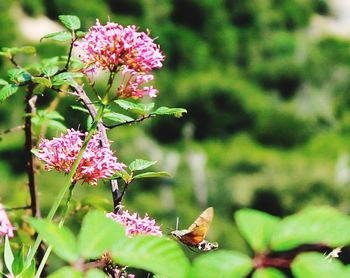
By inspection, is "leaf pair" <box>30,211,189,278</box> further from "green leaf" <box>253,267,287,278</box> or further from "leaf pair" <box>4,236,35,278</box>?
"leaf pair" <box>4,236,35,278</box>

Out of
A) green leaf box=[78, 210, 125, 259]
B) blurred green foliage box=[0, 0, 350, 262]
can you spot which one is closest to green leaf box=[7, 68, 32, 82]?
green leaf box=[78, 210, 125, 259]

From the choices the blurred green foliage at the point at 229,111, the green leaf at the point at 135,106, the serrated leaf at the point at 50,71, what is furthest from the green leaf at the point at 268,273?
the blurred green foliage at the point at 229,111

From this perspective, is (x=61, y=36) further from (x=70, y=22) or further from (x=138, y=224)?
(x=138, y=224)

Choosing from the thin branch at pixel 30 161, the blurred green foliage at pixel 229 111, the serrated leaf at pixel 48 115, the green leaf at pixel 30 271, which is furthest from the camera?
the blurred green foliage at pixel 229 111

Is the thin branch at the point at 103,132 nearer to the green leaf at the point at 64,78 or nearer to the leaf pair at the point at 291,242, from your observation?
the green leaf at the point at 64,78

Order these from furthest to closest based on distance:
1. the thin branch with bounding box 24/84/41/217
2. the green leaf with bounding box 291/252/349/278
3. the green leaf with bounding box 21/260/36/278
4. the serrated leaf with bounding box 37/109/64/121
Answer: the serrated leaf with bounding box 37/109/64/121 → the thin branch with bounding box 24/84/41/217 → the green leaf with bounding box 21/260/36/278 → the green leaf with bounding box 291/252/349/278

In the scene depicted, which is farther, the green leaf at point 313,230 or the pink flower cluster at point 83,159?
the pink flower cluster at point 83,159

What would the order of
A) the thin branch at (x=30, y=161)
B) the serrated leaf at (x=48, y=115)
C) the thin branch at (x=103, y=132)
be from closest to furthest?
1. the thin branch at (x=103, y=132)
2. the thin branch at (x=30, y=161)
3. the serrated leaf at (x=48, y=115)
